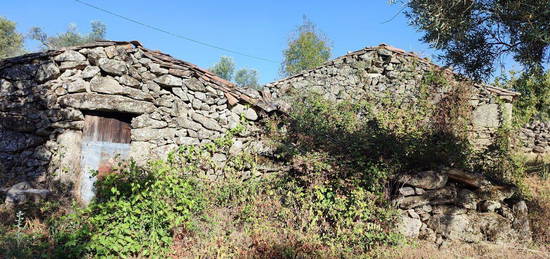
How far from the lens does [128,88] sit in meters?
7.41

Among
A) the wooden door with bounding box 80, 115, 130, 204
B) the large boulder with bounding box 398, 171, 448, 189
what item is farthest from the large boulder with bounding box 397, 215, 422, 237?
the wooden door with bounding box 80, 115, 130, 204

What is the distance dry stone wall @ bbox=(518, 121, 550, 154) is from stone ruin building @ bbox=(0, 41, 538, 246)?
31.1 feet

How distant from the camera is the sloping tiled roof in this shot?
727cm

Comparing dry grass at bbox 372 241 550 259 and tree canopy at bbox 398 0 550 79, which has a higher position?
tree canopy at bbox 398 0 550 79

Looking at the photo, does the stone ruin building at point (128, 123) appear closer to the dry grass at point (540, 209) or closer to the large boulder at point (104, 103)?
the large boulder at point (104, 103)

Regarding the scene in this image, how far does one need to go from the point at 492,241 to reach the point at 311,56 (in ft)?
76.2

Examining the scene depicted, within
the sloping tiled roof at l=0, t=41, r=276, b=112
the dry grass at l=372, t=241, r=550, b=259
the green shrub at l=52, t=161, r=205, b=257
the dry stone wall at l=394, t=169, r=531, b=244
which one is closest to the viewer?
the green shrub at l=52, t=161, r=205, b=257

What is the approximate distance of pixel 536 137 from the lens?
14.7 meters

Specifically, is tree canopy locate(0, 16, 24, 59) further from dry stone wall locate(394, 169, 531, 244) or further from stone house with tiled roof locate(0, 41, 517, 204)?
dry stone wall locate(394, 169, 531, 244)

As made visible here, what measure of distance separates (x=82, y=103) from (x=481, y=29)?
25.7 feet

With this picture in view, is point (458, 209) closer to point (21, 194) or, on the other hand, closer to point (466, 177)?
point (466, 177)

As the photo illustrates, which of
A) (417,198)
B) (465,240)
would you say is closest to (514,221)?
(465,240)

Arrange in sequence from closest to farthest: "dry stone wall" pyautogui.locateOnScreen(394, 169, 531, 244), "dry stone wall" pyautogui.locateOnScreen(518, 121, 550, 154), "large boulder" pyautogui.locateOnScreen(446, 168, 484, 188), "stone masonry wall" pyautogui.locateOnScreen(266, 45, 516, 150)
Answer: "dry stone wall" pyautogui.locateOnScreen(394, 169, 531, 244) → "large boulder" pyautogui.locateOnScreen(446, 168, 484, 188) → "stone masonry wall" pyautogui.locateOnScreen(266, 45, 516, 150) → "dry stone wall" pyautogui.locateOnScreen(518, 121, 550, 154)

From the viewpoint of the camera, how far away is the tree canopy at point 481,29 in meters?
5.46
